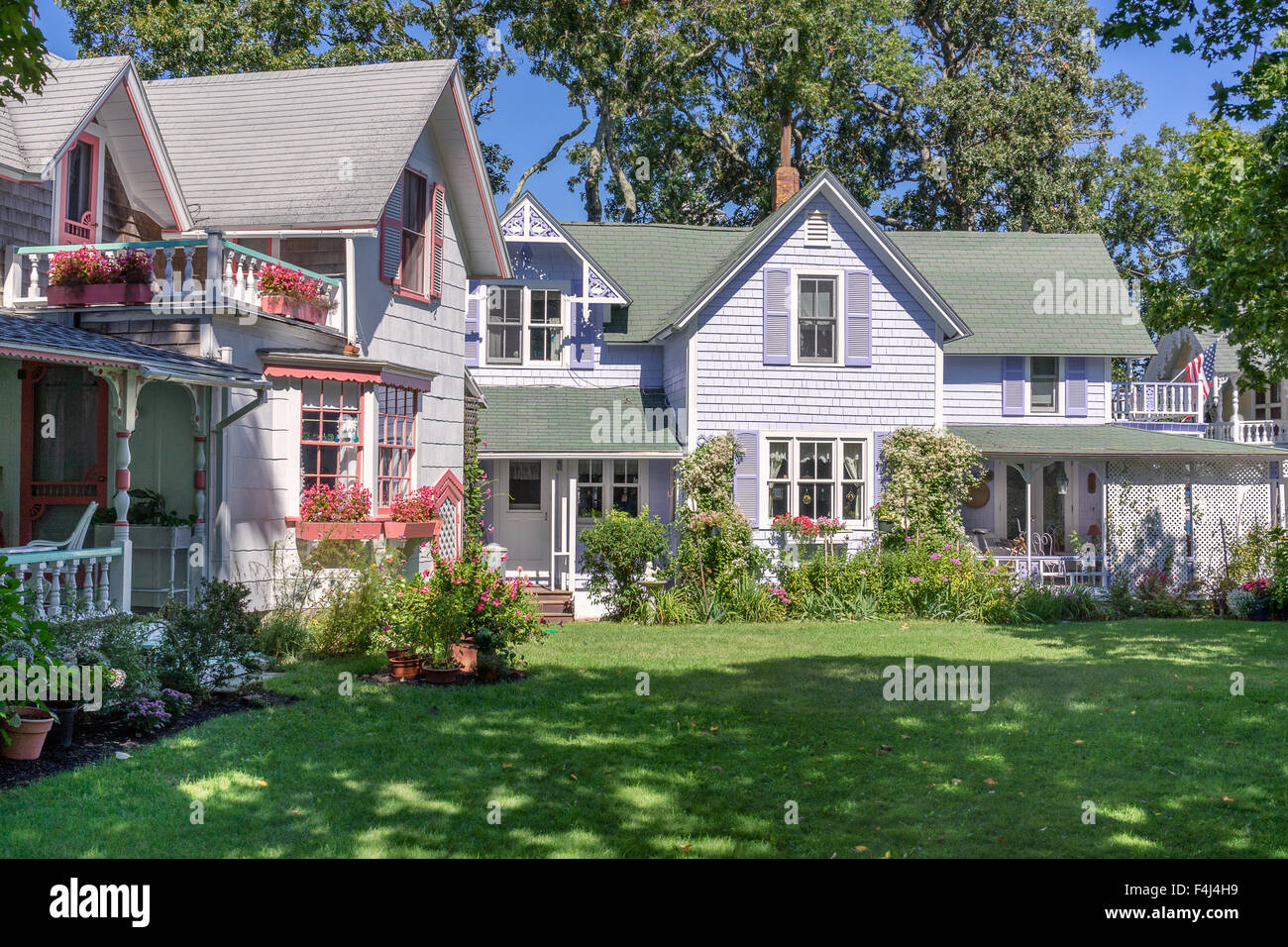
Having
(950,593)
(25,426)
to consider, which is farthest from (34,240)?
(950,593)

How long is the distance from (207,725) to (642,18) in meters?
27.3

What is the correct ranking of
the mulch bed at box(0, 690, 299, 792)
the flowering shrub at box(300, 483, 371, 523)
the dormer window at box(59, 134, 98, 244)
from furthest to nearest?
the dormer window at box(59, 134, 98, 244) < the flowering shrub at box(300, 483, 371, 523) < the mulch bed at box(0, 690, 299, 792)

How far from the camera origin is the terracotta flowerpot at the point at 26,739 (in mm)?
7496

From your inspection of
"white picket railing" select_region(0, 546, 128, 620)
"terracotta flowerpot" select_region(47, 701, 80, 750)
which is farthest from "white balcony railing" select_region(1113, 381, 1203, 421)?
"terracotta flowerpot" select_region(47, 701, 80, 750)

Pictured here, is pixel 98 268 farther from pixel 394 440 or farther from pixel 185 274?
pixel 394 440

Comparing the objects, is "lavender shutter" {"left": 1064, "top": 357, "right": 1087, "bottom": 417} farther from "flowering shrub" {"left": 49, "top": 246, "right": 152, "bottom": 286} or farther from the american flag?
"flowering shrub" {"left": 49, "top": 246, "right": 152, "bottom": 286}

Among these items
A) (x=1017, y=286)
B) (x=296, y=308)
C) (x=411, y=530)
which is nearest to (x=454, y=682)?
(x=411, y=530)

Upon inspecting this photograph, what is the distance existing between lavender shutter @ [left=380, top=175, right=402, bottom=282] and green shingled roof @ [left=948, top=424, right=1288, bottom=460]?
1197 centimetres

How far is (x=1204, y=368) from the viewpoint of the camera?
3241cm

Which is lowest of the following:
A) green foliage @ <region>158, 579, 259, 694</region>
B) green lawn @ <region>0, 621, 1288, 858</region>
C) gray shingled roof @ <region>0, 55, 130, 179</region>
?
green lawn @ <region>0, 621, 1288, 858</region>

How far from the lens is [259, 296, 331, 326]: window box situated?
13.7 m

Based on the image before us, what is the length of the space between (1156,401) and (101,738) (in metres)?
26.5

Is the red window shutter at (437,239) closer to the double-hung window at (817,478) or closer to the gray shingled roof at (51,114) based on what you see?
the gray shingled roof at (51,114)

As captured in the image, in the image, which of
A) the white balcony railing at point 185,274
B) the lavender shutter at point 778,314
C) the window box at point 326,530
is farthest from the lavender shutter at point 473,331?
the window box at point 326,530
